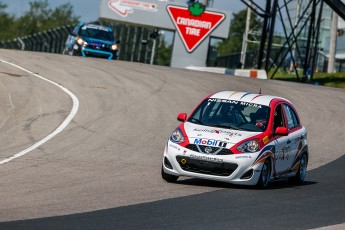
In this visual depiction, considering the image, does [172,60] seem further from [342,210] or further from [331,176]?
[342,210]

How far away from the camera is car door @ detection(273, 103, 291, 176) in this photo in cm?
1484

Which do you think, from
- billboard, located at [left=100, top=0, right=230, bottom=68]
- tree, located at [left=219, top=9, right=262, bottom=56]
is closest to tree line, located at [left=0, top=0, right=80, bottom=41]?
tree, located at [left=219, top=9, right=262, bottom=56]

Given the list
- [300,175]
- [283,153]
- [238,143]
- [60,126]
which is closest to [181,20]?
[60,126]

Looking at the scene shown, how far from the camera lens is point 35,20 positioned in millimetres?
130250

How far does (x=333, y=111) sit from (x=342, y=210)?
1598 centimetres

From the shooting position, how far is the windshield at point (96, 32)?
44375 mm

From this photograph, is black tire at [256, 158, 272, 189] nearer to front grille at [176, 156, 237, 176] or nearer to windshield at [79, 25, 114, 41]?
front grille at [176, 156, 237, 176]

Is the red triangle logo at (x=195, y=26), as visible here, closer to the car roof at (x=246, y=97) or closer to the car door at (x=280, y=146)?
the car roof at (x=246, y=97)

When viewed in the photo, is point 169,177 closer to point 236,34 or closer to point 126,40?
point 126,40

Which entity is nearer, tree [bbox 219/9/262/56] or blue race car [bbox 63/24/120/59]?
blue race car [bbox 63/24/120/59]

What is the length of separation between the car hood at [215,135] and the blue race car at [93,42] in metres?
29.4

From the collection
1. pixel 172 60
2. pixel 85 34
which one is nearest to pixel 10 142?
pixel 85 34

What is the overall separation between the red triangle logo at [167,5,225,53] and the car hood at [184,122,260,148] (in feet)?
128

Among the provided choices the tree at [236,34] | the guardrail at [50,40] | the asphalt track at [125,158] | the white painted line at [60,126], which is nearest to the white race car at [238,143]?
the asphalt track at [125,158]
